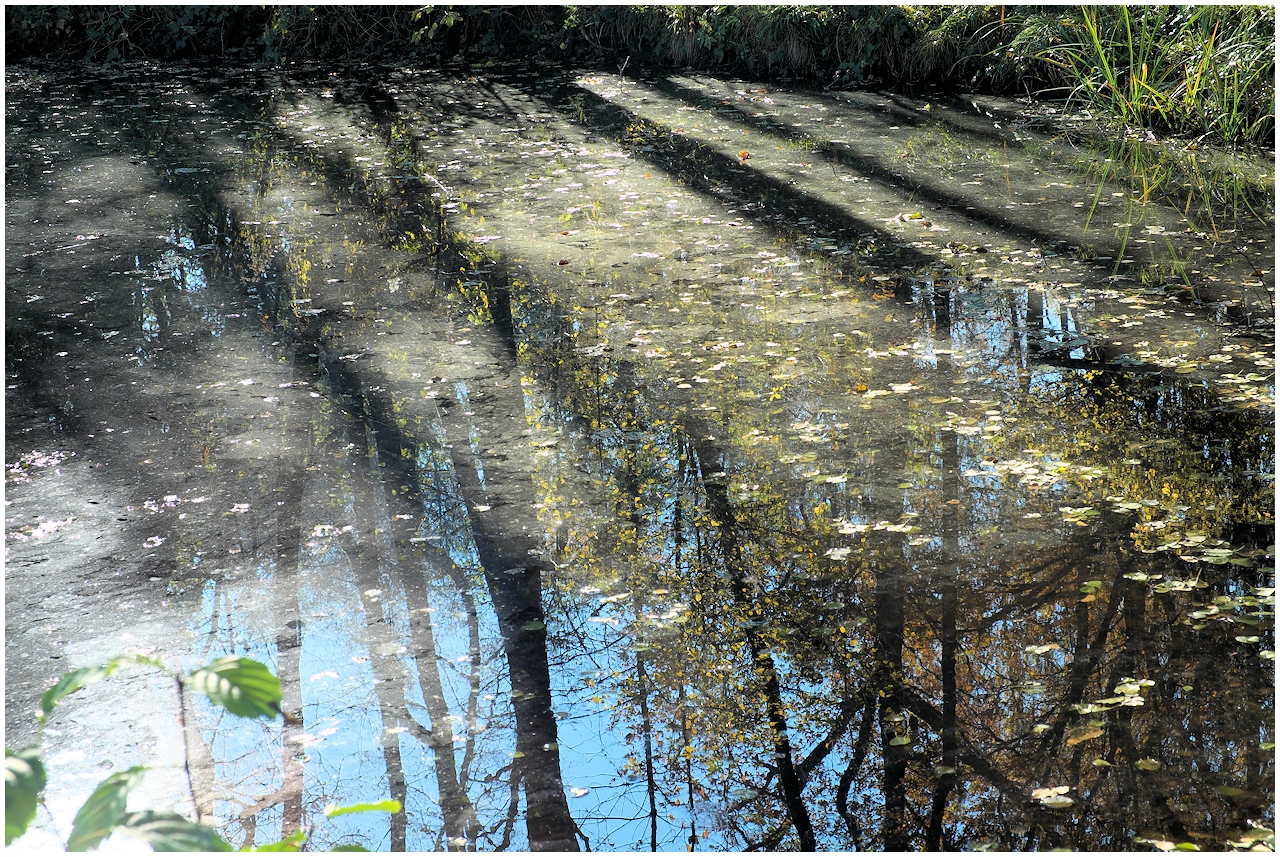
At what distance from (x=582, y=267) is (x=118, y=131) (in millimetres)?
7023

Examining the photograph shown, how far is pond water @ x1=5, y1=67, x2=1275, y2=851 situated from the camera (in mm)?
2859

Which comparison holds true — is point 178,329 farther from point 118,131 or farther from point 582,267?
point 118,131

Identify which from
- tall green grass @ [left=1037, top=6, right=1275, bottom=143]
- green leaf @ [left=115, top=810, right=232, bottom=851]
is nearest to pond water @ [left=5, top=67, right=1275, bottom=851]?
tall green grass @ [left=1037, top=6, right=1275, bottom=143]

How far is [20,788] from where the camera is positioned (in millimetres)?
1317

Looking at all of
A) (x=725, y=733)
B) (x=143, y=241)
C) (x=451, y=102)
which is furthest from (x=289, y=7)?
(x=725, y=733)

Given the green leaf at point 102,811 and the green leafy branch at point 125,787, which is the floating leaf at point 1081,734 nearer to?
the green leafy branch at point 125,787

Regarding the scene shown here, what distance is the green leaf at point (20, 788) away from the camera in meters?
1.32

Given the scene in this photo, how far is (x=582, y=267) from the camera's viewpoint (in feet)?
22.7

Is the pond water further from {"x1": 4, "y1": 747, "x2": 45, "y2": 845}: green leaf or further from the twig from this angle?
{"x1": 4, "y1": 747, "x2": 45, "y2": 845}: green leaf

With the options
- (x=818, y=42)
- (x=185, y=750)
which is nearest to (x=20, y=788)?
(x=185, y=750)

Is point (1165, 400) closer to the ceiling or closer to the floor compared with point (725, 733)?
closer to the ceiling

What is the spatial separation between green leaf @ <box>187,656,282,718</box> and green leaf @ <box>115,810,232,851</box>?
0.15 metres

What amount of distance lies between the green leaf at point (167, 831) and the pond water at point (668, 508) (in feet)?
4.68

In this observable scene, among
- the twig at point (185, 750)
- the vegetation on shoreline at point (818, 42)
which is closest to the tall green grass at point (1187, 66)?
the vegetation on shoreline at point (818, 42)
